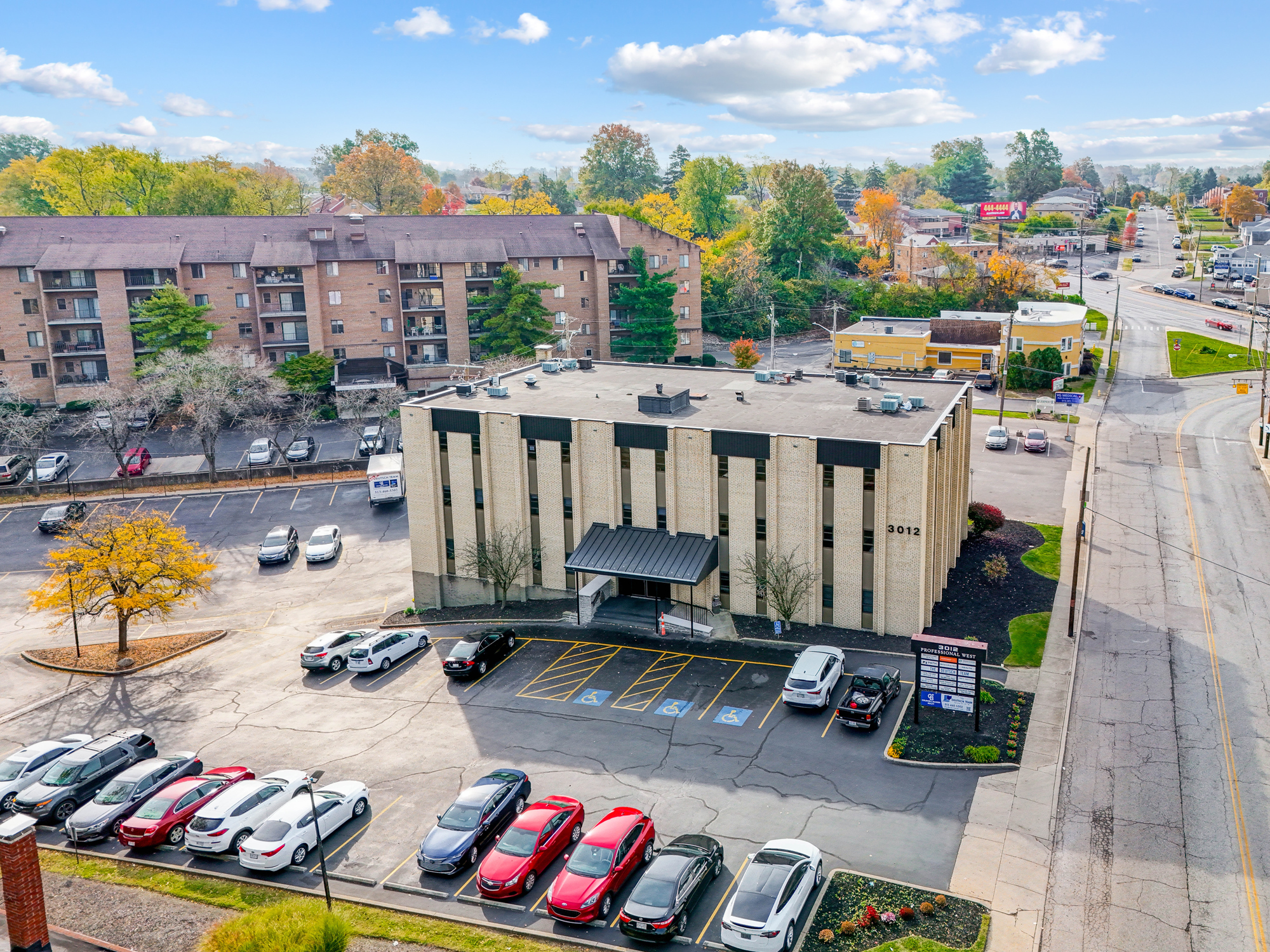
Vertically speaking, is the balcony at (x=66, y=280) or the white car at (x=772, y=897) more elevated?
the balcony at (x=66, y=280)

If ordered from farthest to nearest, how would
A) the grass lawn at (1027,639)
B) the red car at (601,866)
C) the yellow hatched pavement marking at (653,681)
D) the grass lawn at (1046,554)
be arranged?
the grass lawn at (1046,554) → the grass lawn at (1027,639) → the yellow hatched pavement marking at (653,681) → the red car at (601,866)

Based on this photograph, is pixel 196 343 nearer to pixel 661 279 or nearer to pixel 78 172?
pixel 661 279

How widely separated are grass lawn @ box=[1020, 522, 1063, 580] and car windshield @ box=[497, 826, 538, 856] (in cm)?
3186

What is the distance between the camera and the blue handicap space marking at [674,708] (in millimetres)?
37812

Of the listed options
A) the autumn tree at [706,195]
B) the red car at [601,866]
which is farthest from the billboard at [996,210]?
the red car at [601,866]

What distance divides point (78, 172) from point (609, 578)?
4574 inches

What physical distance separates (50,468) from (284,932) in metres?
60.8

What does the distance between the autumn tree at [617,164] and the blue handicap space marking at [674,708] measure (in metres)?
160

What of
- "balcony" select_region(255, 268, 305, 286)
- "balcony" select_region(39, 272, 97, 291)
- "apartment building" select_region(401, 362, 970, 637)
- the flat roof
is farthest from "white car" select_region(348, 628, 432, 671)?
"balcony" select_region(39, 272, 97, 291)

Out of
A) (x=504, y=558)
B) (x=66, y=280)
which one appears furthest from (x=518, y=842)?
(x=66, y=280)

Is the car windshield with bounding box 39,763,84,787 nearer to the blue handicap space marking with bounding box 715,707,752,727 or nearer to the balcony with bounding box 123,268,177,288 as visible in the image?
the blue handicap space marking with bounding box 715,707,752,727

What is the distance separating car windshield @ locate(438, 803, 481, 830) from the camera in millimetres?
28859

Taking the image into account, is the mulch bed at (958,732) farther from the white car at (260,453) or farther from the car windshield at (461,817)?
the white car at (260,453)

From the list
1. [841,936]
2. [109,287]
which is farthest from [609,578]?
[109,287]
